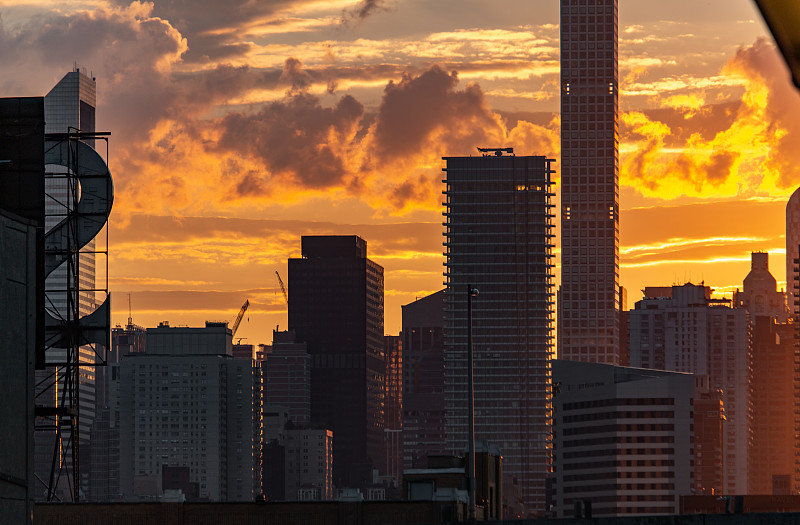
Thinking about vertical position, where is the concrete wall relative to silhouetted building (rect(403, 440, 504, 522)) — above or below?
above

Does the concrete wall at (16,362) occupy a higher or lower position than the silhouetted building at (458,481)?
higher

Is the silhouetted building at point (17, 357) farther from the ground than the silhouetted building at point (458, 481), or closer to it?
farther from the ground

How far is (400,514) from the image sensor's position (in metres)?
88.5

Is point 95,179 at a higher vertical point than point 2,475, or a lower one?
higher

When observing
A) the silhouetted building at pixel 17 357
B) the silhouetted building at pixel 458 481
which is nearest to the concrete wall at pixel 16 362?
the silhouetted building at pixel 17 357

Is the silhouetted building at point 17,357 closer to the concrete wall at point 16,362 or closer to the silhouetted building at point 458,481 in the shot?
the concrete wall at point 16,362

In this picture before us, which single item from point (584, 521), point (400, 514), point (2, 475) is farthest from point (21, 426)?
point (400, 514)

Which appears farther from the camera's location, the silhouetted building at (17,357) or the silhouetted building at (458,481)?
the silhouetted building at (458,481)

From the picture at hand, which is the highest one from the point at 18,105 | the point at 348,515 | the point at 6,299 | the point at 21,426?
the point at 18,105

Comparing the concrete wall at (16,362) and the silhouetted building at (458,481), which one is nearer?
the concrete wall at (16,362)

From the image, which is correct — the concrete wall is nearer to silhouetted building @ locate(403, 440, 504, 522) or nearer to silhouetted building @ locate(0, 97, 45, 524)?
silhouetted building @ locate(0, 97, 45, 524)

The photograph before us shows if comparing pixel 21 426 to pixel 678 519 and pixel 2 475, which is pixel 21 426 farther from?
pixel 678 519

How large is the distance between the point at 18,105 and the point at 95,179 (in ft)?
90.4

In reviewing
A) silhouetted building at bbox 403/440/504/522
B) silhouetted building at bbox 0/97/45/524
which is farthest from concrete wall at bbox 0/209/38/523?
silhouetted building at bbox 403/440/504/522
